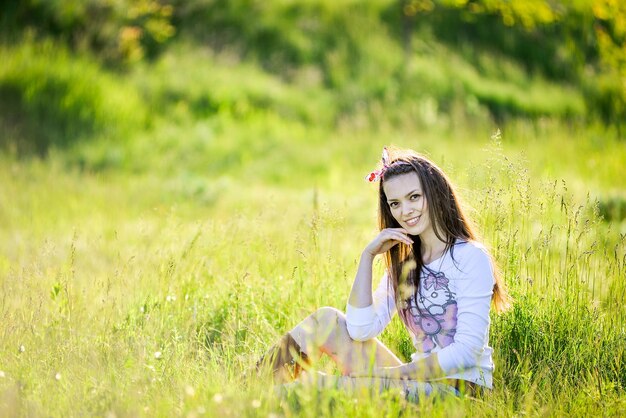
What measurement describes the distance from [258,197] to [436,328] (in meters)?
5.66

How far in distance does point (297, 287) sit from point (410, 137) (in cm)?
755

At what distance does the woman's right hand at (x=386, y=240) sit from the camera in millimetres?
3629

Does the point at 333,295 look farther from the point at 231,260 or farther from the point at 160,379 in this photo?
the point at 160,379

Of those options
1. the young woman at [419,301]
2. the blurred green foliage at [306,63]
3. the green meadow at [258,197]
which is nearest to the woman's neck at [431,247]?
the young woman at [419,301]

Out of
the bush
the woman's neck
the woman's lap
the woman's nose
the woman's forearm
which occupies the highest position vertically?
the bush

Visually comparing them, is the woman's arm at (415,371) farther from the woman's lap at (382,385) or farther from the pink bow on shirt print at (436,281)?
the pink bow on shirt print at (436,281)

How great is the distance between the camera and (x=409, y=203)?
3.71 m

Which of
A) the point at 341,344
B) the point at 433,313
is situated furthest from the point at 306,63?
the point at 433,313

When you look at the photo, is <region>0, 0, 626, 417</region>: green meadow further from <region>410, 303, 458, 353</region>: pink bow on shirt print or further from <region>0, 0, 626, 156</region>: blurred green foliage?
<region>410, 303, 458, 353</region>: pink bow on shirt print

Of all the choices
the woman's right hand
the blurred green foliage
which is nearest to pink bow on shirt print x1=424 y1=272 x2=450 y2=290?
the woman's right hand

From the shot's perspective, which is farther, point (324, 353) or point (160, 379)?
point (324, 353)

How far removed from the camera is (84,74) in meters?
11.4

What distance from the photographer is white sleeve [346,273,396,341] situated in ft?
12.1

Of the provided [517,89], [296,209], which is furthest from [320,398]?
[517,89]
